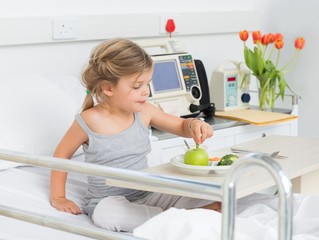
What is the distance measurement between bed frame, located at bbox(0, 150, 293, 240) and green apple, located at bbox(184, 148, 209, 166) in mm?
621

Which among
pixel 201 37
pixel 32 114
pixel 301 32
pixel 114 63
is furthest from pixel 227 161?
pixel 301 32

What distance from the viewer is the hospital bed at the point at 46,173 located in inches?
44.8

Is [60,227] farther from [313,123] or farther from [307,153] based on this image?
[313,123]

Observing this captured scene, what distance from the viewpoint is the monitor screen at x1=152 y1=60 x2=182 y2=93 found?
3.00 meters

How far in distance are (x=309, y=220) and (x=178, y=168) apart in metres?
0.39

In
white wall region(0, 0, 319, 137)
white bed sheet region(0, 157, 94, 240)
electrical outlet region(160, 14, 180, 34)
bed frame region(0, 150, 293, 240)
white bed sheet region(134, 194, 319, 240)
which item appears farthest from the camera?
electrical outlet region(160, 14, 180, 34)

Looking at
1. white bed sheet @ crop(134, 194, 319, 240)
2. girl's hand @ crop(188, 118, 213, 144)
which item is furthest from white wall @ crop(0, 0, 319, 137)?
white bed sheet @ crop(134, 194, 319, 240)

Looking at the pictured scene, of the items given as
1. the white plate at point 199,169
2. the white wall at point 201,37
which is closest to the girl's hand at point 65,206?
the white plate at point 199,169

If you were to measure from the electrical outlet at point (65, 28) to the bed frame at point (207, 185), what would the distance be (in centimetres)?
150

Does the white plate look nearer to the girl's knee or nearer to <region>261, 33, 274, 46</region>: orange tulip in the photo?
the girl's knee

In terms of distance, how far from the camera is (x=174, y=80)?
120 inches

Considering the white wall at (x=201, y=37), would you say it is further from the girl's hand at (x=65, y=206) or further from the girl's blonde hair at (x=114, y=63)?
the girl's hand at (x=65, y=206)

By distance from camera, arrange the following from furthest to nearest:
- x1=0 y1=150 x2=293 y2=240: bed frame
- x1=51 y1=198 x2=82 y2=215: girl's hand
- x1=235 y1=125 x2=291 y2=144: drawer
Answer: x1=235 y1=125 x2=291 y2=144: drawer < x1=51 y1=198 x2=82 y2=215: girl's hand < x1=0 y1=150 x2=293 y2=240: bed frame

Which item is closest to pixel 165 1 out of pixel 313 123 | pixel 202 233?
pixel 313 123
